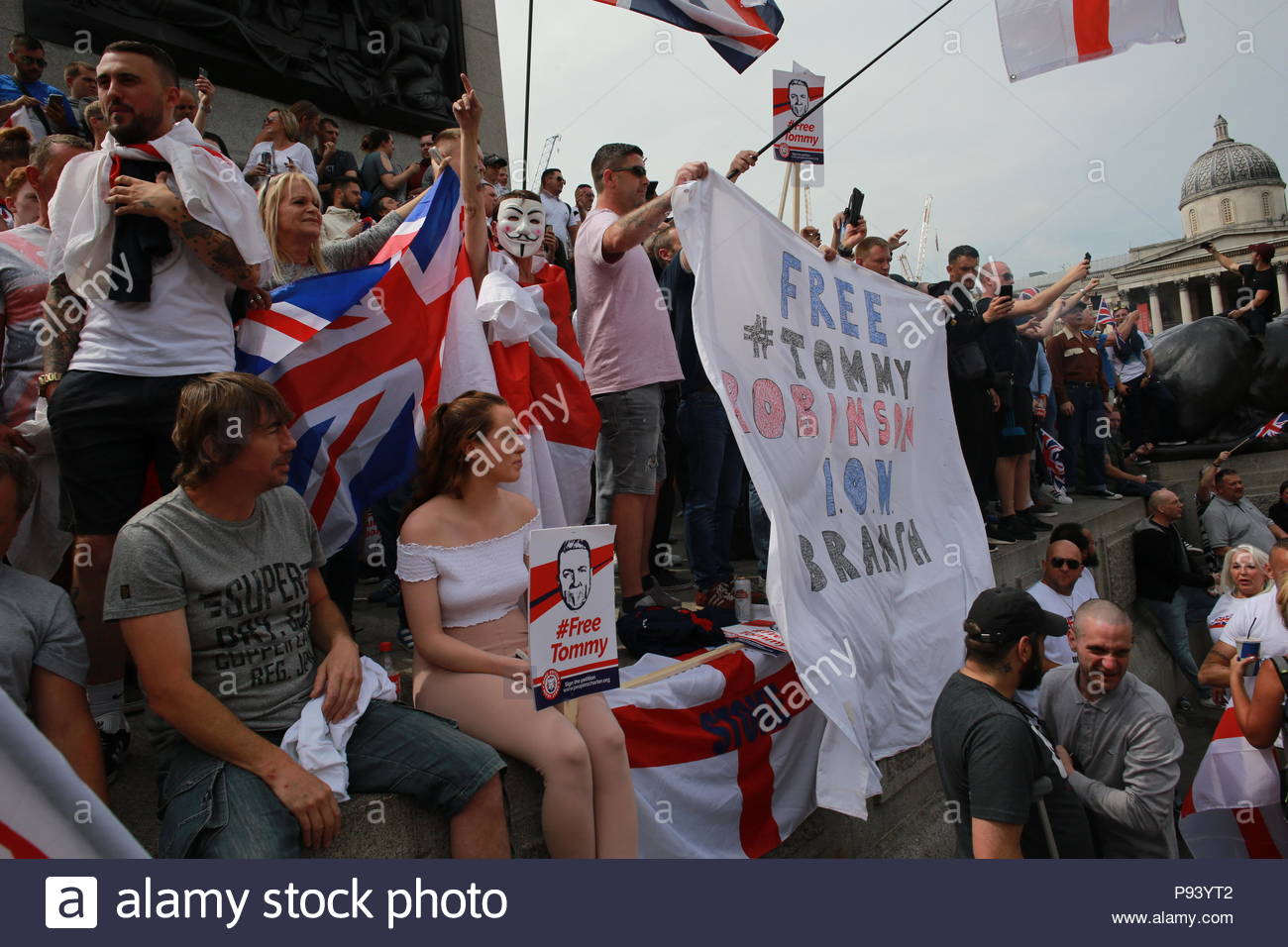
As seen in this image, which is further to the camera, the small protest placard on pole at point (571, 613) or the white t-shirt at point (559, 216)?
the white t-shirt at point (559, 216)

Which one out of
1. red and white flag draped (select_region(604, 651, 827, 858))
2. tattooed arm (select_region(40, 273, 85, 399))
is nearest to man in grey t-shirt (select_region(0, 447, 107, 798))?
tattooed arm (select_region(40, 273, 85, 399))

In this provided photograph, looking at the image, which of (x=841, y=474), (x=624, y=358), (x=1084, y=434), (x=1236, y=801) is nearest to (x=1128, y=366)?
(x=1084, y=434)

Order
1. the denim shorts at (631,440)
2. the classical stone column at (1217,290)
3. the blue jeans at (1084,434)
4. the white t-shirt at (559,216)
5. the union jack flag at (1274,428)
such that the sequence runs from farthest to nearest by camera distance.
Result: the classical stone column at (1217,290)
the union jack flag at (1274,428)
the blue jeans at (1084,434)
the white t-shirt at (559,216)
the denim shorts at (631,440)

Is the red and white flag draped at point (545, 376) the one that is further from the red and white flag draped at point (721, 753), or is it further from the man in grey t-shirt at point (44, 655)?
the man in grey t-shirt at point (44, 655)

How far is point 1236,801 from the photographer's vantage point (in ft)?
13.5

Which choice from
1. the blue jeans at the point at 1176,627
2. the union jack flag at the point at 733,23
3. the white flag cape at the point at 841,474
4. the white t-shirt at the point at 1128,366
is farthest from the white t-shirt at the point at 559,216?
the white t-shirt at the point at 1128,366

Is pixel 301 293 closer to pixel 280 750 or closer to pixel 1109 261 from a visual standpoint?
pixel 280 750

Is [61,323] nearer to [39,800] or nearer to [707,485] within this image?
[39,800]

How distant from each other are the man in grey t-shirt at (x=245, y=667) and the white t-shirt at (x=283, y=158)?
444cm

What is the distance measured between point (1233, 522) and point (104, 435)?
9821 mm

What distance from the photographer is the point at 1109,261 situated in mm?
53938

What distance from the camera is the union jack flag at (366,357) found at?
10.6 ft

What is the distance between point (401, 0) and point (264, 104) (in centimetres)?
181
